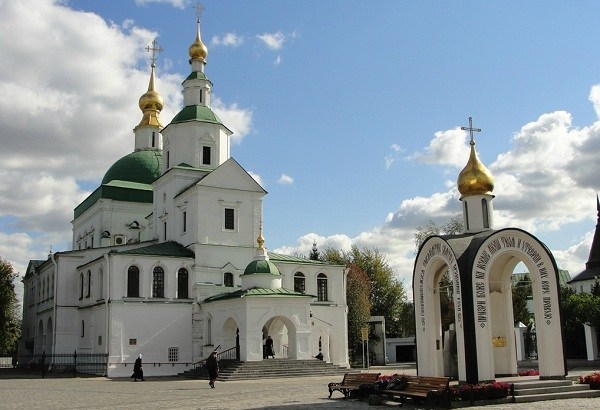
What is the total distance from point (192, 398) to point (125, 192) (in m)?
28.5

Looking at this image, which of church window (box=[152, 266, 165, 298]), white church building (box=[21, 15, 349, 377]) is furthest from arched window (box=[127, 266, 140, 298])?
church window (box=[152, 266, 165, 298])

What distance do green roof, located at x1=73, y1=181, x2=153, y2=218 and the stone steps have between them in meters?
33.8

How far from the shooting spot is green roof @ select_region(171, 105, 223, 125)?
3962 centimetres

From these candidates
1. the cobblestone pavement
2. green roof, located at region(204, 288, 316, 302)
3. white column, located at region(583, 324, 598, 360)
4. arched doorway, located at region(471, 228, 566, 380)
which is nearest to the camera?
the cobblestone pavement

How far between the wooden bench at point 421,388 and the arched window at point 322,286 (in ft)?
71.0

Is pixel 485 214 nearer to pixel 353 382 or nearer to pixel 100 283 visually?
pixel 353 382

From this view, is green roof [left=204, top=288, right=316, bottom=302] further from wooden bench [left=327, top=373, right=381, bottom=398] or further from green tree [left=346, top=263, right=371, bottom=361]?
green tree [left=346, top=263, right=371, bottom=361]

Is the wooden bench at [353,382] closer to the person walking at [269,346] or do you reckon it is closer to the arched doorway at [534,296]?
the arched doorway at [534,296]

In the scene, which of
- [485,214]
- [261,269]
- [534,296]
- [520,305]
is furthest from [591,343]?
[534,296]

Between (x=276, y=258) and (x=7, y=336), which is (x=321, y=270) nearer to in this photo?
(x=276, y=258)

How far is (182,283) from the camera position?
35906mm

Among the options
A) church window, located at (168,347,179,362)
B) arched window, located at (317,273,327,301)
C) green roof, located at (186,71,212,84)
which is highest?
green roof, located at (186,71,212,84)

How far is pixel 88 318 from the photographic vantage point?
124 ft

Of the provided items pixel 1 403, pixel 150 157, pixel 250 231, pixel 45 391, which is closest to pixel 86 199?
pixel 150 157
